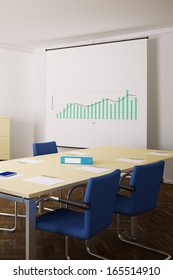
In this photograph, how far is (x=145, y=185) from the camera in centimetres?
319

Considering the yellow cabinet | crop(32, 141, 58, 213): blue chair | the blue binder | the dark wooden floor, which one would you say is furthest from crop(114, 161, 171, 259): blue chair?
the yellow cabinet

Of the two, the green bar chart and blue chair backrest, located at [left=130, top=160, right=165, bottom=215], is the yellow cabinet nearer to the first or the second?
the green bar chart

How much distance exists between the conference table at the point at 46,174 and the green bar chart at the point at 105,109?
6.75ft

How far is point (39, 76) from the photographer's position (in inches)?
340

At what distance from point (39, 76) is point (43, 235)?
5442mm

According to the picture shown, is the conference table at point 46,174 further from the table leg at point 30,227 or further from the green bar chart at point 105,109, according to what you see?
the green bar chart at point 105,109

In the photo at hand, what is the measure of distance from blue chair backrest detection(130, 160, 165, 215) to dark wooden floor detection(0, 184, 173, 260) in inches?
19.9

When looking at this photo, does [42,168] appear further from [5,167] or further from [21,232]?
[21,232]

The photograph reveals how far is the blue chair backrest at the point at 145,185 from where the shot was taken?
3098mm

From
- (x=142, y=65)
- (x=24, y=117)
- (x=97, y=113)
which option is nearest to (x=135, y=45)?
(x=142, y=65)

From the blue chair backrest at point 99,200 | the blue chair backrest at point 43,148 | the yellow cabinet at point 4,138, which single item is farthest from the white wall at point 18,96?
the blue chair backrest at point 99,200

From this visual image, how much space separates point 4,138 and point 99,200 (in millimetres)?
5639

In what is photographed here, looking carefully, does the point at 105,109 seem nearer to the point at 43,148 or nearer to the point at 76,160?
the point at 43,148

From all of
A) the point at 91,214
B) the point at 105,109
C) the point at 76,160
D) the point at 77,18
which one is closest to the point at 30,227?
the point at 91,214
